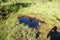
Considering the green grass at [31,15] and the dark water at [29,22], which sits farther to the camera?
the dark water at [29,22]

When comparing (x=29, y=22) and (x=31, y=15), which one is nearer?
(x=29, y=22)

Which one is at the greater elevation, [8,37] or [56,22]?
[56,22]

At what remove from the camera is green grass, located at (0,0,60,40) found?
5.40 meters

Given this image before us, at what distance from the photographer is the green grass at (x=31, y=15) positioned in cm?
540

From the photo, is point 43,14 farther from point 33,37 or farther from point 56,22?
point 33,37

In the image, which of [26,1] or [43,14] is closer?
[43,14]

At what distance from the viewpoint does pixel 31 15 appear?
19.6 feet

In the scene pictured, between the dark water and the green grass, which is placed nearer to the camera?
the green grass

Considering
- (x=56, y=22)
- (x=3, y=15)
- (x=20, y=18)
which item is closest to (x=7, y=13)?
(x=3, y=15)

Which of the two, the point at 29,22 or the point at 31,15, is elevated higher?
the point at 31,15

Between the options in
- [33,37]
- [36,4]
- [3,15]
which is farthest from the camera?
[36,4]

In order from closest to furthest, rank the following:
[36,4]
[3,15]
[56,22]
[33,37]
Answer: [33,37] → [56,22] → [3,15] → [36,4]

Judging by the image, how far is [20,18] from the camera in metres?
5.91

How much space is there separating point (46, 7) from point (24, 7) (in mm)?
799
